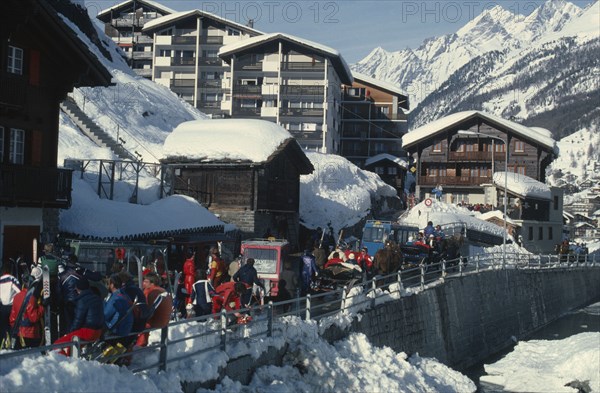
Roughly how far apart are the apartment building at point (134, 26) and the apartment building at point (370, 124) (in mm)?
21114

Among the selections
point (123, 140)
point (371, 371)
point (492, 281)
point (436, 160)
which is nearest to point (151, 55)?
point (436, 160)

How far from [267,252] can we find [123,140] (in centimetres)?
2697

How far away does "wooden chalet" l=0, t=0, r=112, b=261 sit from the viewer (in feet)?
77.7

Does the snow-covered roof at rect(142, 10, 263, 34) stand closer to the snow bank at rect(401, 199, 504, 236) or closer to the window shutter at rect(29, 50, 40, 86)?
the snow bank at rect(401, 199, 504, 236)

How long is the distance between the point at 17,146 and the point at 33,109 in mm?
1228

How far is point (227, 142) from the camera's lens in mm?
40375

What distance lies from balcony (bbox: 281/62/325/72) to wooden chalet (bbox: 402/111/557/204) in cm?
1013

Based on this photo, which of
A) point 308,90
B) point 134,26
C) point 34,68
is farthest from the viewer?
point 134,26

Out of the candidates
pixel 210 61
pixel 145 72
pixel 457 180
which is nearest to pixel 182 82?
pixel 210 61

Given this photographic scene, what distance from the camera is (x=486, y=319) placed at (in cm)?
3391

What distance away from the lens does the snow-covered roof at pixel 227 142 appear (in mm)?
39875

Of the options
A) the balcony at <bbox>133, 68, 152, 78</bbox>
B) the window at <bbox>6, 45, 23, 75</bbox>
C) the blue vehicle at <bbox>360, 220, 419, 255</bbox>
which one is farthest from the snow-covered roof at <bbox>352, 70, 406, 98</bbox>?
the window at <bbox>6, 45, 23, 75</bbox>

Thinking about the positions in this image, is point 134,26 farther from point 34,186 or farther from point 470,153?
point 34,186

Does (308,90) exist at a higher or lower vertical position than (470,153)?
higher
